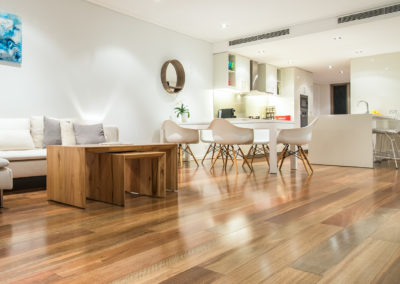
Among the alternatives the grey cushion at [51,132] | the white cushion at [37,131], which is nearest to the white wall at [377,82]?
the grey cushion at [51,132]

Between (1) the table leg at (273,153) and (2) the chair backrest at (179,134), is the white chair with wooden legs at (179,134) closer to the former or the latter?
(2) the chair backrest at (179,134)

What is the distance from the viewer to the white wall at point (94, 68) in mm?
4328

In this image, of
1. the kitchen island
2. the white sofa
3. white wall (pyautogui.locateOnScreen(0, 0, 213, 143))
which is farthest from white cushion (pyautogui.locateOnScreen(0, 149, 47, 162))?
the kitchen island

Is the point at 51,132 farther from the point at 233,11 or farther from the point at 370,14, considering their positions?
the point at 370,14

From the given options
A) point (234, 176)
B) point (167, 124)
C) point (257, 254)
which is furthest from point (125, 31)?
point (257, 254)

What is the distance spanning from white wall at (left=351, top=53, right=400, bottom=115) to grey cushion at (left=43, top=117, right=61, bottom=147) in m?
6.88

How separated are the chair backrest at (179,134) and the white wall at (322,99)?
7.98m

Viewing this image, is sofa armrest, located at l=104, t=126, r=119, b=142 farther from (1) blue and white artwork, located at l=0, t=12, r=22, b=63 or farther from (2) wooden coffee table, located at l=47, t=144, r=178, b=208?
(2) wooden coffee table, located at l=47, t=144, r=178, b=208

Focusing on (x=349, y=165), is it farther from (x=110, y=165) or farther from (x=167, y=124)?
(x=110, y=165)

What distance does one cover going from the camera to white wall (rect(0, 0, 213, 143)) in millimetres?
4328

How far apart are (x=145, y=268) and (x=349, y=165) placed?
4.84 meters

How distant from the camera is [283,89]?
30.3ft

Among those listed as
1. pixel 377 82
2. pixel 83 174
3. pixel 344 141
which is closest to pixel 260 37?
pixel 344 141

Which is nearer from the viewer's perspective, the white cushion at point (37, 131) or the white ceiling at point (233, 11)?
the white cushion at point (37, 131)
